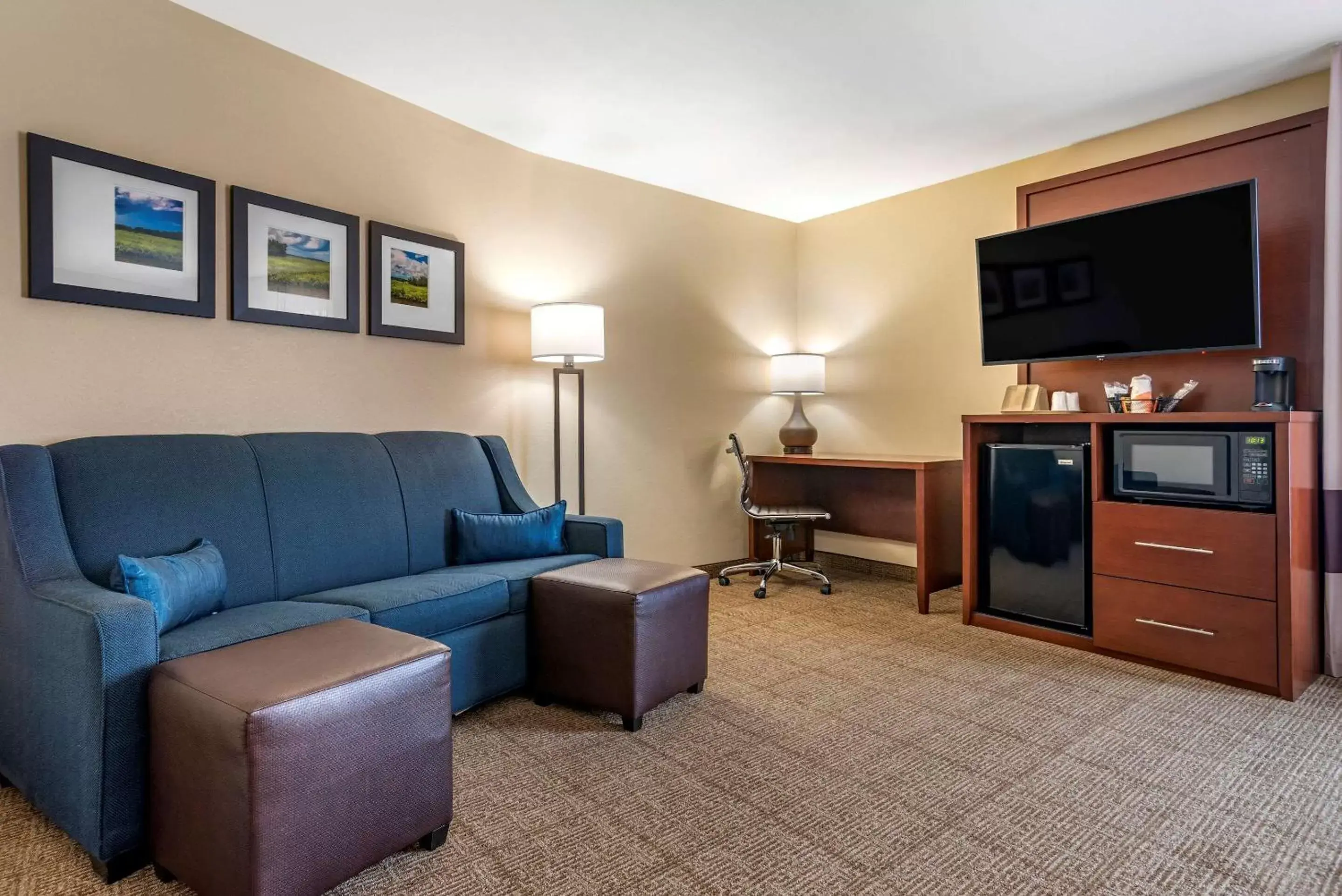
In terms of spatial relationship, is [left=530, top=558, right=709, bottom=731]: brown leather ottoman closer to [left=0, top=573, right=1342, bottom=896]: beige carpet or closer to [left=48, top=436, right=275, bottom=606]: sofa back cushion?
[left=0, top=573, right=1342, bottom=896]: beige carpet

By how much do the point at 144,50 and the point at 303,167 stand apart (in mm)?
616

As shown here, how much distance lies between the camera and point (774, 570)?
4566mm

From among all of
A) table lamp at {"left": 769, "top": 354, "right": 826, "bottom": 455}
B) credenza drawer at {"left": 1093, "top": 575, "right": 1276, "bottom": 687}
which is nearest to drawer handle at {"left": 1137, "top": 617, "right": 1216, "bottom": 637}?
credenza drawer at {"left": 1093, "top": 575, "right": 1276, "bottom": 687}

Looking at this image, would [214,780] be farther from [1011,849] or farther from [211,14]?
[211,14]

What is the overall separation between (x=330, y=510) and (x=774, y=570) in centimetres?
278

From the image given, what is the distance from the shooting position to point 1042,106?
11.2ft

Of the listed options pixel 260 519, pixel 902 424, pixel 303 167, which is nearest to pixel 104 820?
pixel 260 519

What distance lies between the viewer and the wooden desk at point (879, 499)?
3969 millimetres

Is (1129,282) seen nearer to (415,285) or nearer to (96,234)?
(415,285)

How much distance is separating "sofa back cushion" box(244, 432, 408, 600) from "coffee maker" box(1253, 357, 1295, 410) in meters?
3.58

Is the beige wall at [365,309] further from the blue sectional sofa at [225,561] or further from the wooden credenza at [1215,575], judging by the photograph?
the wooden credenza at [1215,575]

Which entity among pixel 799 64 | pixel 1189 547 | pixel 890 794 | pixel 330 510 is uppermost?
pixel 799 64

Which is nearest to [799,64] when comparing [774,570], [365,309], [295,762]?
[365,309]

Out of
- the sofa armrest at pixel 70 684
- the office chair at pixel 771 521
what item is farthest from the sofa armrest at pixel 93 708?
the office chair at pixel 771 521
